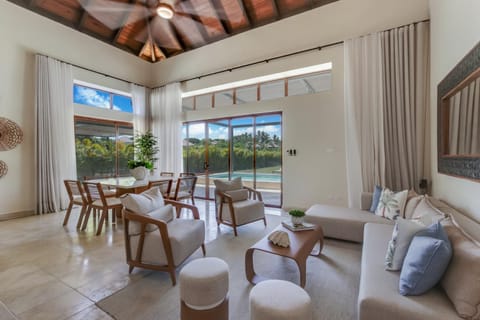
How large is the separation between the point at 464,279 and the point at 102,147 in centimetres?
699

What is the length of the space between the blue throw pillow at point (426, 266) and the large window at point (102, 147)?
6155 mm

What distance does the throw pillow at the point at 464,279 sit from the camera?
1.14 metres

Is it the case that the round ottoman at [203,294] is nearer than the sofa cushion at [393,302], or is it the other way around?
the sofa cushion at [393,302]

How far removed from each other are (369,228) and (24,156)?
640 cm

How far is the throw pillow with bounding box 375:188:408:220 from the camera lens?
9.43 ft

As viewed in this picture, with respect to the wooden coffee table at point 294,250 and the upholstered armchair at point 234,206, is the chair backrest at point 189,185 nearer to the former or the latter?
the upholstered armchair at point 234,206

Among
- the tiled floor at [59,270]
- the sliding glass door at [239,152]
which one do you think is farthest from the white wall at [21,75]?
the sliding glass door at [239,152]

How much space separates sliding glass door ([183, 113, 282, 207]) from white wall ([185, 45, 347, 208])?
30 cm

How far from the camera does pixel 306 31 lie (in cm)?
462

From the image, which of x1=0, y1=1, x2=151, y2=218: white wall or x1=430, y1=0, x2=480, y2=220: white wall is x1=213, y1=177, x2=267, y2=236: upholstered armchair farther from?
x1=0, y1=1, x2=151, y2=218: white wall

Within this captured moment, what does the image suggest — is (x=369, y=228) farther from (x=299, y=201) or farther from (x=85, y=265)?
(x=85, y=265)

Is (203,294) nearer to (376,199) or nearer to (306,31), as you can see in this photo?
(376,199)

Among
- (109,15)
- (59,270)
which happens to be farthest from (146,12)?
(59,270)

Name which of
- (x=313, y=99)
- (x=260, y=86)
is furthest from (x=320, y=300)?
(x=260, y=86)
